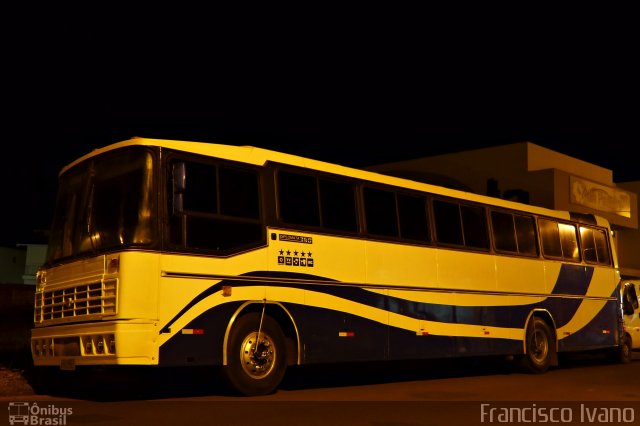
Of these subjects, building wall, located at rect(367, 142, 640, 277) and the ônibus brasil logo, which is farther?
building wall, located at rect(367, 142, 640, 277)

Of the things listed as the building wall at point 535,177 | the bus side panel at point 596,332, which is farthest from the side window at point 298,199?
the building wall at point 535,177

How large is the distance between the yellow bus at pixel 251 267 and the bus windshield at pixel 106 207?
2cm

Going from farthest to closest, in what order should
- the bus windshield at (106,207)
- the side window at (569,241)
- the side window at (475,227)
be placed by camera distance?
the side window at (569,241)
the side window at (475,227)
the bus windshield at (106,207)

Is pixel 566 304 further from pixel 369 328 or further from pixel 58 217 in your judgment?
pixel 58 217

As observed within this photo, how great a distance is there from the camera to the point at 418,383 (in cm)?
1412

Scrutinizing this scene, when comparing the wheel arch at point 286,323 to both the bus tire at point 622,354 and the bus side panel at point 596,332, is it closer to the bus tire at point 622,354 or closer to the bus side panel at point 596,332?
the bus side panel at point 596,332

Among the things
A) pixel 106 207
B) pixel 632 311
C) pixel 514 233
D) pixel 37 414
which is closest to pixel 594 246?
pixel 632 311

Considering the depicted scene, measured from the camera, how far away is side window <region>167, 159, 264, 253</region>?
411 inches

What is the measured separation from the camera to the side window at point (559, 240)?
18.0m

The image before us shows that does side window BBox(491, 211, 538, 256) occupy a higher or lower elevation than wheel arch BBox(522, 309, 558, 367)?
higher

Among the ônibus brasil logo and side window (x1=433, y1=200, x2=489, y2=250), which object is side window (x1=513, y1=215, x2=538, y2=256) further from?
the ônibus brasil logo

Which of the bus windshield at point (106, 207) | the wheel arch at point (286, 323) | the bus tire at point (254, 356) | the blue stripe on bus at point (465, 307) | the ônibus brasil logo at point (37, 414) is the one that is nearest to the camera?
the ônibus brasil logo at point (37, 414)

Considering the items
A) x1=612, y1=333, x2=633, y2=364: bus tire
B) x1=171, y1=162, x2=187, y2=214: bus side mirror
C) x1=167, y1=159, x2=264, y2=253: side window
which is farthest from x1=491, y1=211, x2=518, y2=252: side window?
x1=171, y1=162, x2=187, y2=214: bus side mirror

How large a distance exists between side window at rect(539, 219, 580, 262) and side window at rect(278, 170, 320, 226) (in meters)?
7.41
